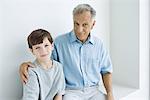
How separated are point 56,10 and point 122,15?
85 cm

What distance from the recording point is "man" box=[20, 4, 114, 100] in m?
1.93

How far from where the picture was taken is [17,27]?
72.0 inches

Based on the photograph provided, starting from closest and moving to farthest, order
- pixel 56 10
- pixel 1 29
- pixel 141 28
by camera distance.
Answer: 1. pixel 1 29
2. pixel 56 10
3. pixel 141 28

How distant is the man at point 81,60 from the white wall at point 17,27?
0.18 m

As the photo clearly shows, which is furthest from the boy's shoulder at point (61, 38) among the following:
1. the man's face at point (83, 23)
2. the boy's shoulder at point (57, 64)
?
the boy's shoulder at point (57, 64)

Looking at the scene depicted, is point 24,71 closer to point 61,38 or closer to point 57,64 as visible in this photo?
point 57,64

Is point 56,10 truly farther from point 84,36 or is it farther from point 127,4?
point 127,4

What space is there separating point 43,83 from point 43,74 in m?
0.06

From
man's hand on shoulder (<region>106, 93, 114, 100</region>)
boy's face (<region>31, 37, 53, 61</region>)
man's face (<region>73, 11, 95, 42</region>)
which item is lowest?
man's hand on shoulder (<region>106, 93, 114, 100</region>)

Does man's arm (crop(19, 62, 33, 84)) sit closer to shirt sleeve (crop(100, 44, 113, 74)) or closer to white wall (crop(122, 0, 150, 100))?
shirt sleeve (crop(100, 44, 113, 74))

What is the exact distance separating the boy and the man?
0.16 metres

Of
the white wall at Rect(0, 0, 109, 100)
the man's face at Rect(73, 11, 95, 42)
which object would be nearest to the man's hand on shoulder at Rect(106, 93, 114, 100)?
the man's face at Rect(73, 11, 95, 42)

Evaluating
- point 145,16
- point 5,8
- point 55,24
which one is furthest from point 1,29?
point 145,16

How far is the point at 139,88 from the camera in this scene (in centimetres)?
267
